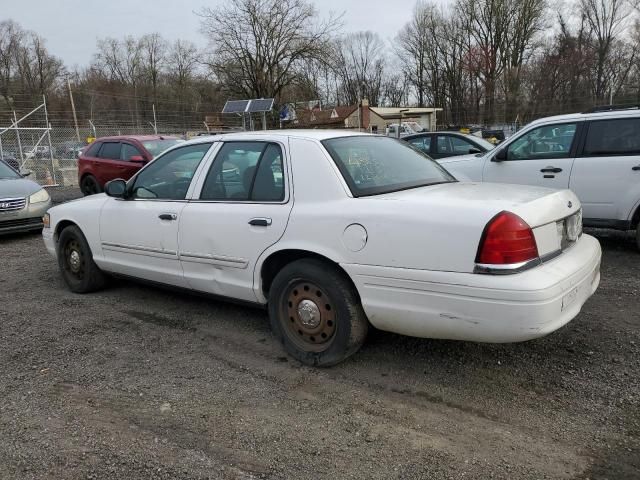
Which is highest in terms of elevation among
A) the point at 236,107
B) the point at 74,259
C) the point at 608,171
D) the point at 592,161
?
the point at 236,107

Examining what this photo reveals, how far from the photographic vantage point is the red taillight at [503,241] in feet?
9.21

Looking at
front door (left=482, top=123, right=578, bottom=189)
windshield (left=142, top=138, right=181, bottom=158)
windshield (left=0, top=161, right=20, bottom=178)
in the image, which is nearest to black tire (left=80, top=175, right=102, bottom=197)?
windshield (left=142, top=138, right=181, bottom=158)

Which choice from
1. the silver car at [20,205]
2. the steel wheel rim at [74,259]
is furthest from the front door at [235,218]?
the silver car at [20,205]

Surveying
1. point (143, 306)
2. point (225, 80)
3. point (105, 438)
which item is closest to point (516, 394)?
point (105, 438)

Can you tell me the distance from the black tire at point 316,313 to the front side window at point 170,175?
129 cm

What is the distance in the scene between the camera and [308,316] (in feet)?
11.5

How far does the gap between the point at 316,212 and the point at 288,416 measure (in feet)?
4.10

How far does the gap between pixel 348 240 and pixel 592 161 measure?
4.36 metres

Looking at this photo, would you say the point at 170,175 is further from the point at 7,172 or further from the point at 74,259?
the point at 7,172

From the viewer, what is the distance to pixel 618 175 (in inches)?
240

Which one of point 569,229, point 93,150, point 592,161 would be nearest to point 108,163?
point 93,150

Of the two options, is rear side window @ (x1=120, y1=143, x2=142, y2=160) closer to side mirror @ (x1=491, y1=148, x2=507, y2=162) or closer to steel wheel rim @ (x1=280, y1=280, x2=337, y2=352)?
side mirror @ (x1=491, y1=148, x2=507, y2=162)

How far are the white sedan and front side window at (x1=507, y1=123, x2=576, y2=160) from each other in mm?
2993

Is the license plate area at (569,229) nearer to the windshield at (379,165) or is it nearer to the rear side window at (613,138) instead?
the windshield at (379,165)
